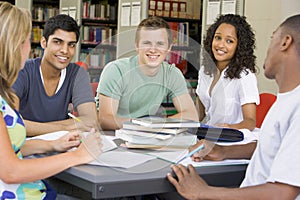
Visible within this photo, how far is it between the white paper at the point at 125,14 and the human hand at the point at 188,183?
4.50 m

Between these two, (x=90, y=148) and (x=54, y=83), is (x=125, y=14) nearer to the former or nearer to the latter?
(x=54, y=83)

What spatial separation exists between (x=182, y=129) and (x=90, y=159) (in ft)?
1.27

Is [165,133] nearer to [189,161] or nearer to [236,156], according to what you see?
[189,161]

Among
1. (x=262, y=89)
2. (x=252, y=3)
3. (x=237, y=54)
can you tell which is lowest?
(x=262, y=89)

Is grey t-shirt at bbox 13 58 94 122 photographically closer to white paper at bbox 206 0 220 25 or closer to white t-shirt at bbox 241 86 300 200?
white t-shirt at bbox 241 86 300 200

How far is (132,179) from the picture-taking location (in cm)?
143

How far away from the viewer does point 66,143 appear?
5.89ft

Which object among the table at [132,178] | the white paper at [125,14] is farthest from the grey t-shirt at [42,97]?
the white paper at [125,14]

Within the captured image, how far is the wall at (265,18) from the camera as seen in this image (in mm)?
4461

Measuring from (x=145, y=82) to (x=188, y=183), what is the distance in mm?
483

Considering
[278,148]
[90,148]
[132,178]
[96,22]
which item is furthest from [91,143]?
[96,22]

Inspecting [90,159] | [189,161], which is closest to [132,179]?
[90,159]

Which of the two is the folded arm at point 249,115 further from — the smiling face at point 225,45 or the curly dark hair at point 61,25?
the curly dark hair at point 61,25

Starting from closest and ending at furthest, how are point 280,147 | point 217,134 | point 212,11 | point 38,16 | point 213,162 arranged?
point 280,147 → point 213,162 → point 217,134 → point 212,11 → point 38,16
